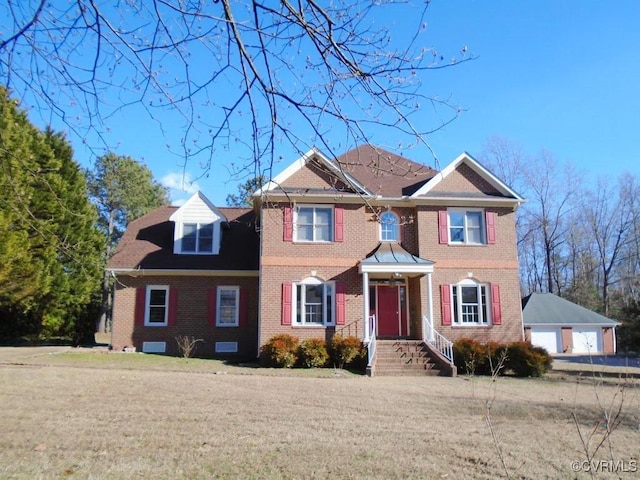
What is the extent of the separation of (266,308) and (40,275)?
11.7 metres

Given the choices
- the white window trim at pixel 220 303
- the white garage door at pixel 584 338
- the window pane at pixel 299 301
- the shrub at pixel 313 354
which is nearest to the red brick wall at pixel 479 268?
the shrub at pixel 313 354

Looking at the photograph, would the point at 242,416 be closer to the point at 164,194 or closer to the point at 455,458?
the point at 455,458

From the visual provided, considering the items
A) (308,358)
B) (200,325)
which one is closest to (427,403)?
(308,358)

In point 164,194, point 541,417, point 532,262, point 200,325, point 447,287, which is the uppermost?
point 164,194

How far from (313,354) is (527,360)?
675 cm

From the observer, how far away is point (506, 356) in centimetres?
1529

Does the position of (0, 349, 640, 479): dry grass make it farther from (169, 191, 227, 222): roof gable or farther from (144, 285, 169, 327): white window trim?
(169, 191, 227, 222): roof gable

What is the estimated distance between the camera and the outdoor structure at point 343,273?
17.4 metres

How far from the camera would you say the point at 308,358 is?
1581 centimetres

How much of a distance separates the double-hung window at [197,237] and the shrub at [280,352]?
5.59 metres

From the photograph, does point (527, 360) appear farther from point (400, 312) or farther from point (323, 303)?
point (323, 303)

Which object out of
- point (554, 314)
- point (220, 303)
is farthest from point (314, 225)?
point (554, 314)

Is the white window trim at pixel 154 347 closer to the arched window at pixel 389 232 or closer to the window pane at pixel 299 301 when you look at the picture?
the window pane at pixel 299 301

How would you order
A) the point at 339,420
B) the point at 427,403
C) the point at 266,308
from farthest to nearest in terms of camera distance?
the point at 266,308 → the point at 427,403 → the point at 339,420
